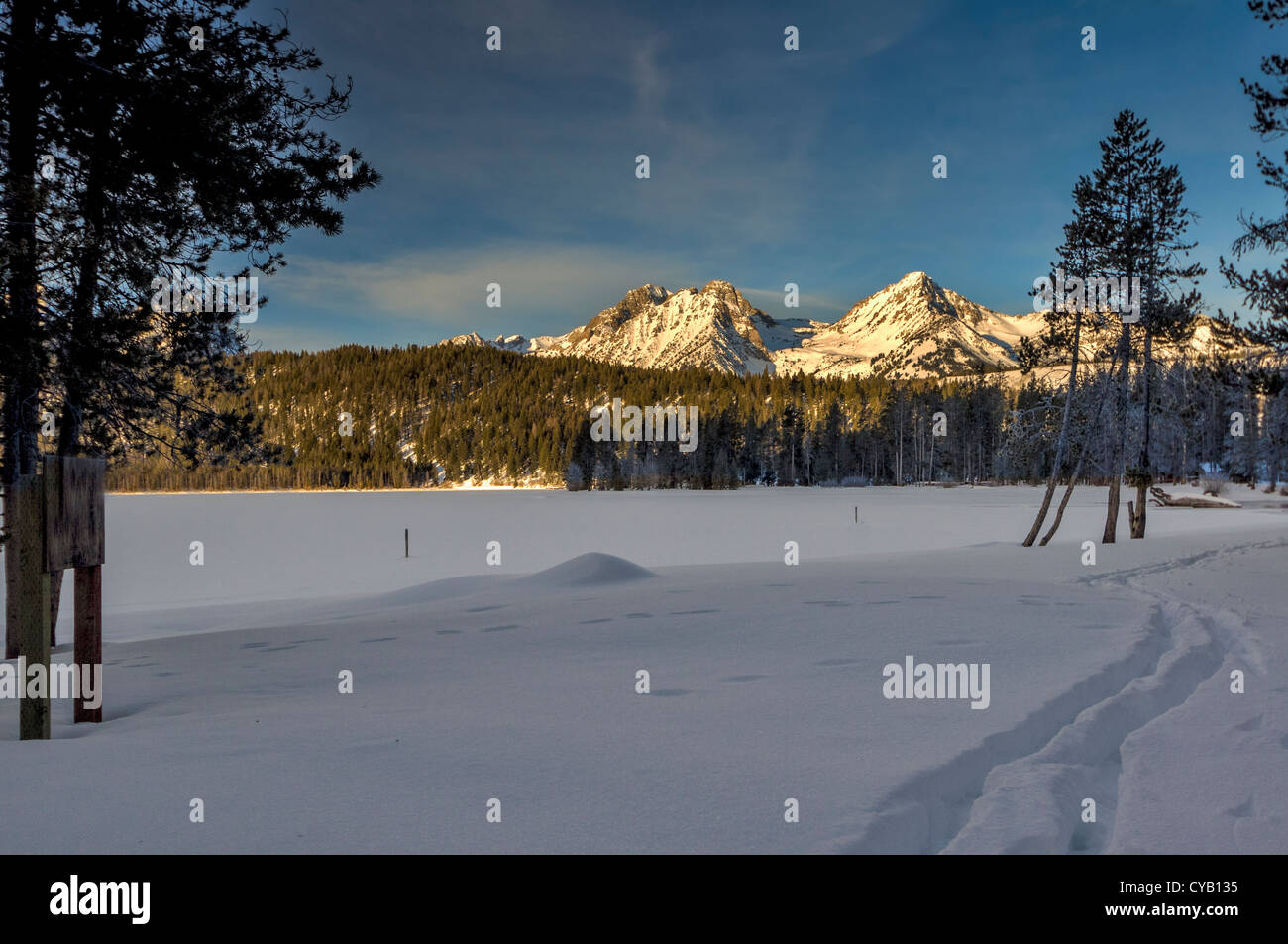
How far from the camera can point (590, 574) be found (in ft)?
53.1

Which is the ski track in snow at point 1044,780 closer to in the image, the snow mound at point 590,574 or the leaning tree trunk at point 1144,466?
the snow mound at point 590,574

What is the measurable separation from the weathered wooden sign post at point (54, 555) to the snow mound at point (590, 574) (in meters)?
9.97

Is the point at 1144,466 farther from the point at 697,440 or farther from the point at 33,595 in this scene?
the point at 697,440

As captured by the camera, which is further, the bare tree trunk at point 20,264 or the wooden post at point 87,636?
the bare tree trunk at point 20,264

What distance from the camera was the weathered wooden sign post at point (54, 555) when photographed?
5473mm

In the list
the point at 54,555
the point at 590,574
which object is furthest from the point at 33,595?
the point at 590,574

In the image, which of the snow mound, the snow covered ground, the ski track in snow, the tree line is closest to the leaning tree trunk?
the snow covered ground

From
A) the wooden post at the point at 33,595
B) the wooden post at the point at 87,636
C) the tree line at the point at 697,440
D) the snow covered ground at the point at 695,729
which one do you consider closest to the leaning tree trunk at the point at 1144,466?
the snow covered ground at the point at 695,729

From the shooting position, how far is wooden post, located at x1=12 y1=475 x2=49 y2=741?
5406 millimetres

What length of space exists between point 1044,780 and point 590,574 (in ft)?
40.2
